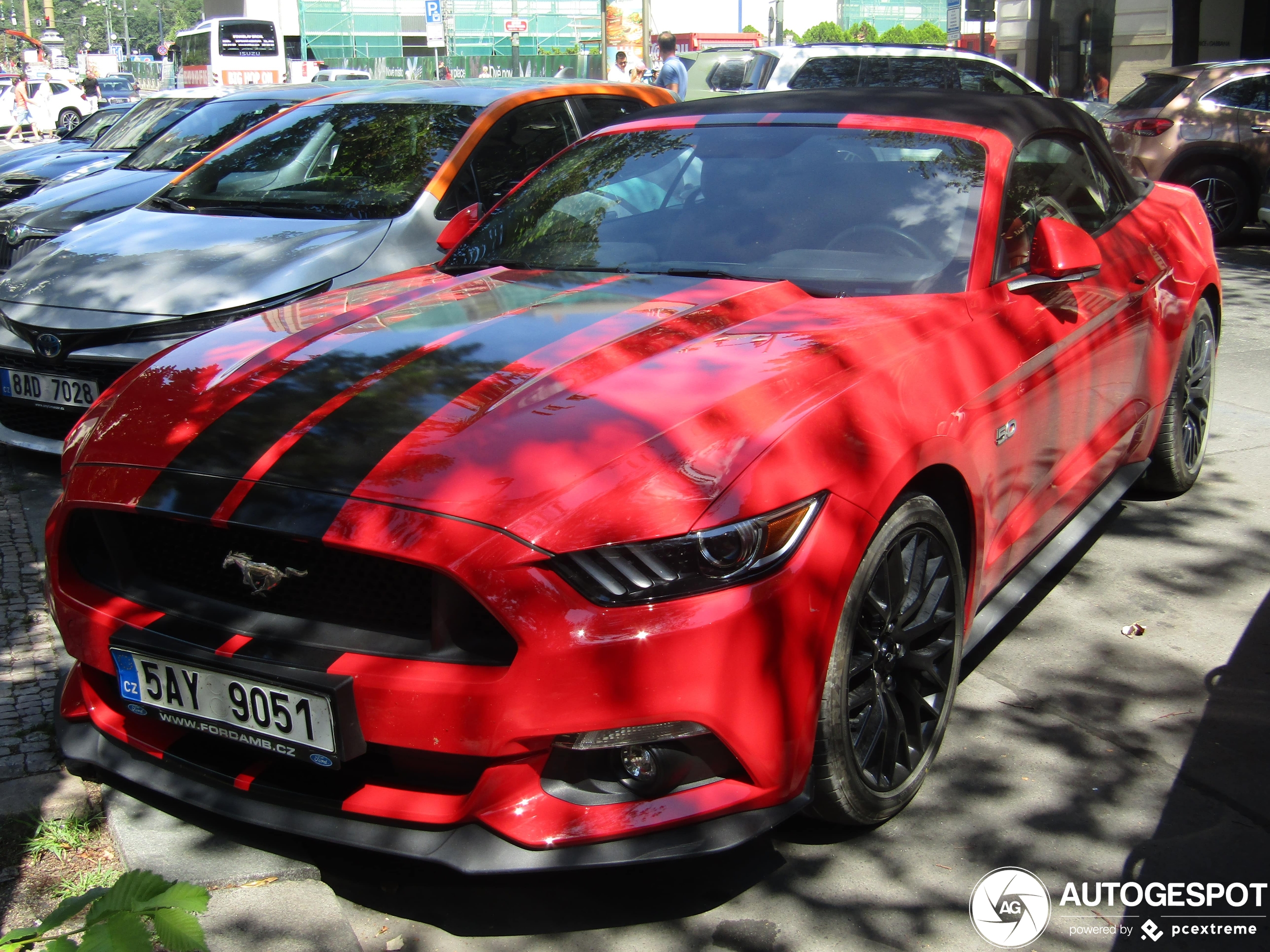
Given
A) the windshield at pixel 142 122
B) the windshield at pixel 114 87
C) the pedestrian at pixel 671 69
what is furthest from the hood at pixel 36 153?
the windshield at pixel 114 87

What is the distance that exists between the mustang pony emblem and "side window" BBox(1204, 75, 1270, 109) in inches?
476

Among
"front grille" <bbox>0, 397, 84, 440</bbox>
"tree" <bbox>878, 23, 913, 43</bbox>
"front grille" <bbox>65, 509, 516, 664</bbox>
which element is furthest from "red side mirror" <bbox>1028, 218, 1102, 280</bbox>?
"tree" <bbox>878, 23, 913, 43</bbox>

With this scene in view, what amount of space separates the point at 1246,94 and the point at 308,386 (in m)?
11.9

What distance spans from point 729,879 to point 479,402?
118cm

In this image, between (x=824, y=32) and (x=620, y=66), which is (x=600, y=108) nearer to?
(x=620, y=66)

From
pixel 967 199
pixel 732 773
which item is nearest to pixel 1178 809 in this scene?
pixel 732 773

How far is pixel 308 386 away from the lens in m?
2.72

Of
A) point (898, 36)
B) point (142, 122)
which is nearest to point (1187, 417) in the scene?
point (142, 122)

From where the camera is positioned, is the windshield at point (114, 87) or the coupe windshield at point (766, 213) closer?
the coupe windshield at point (766, 213)

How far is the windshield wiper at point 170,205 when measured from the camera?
6020 millimetres

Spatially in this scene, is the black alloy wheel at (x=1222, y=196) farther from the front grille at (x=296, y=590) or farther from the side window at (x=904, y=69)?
the front grille at (x=296, y=590)

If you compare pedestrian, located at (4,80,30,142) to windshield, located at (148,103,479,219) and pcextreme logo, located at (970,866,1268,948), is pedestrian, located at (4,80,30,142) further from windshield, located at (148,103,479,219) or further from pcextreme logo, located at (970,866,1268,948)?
pcextreme logo, located at (970,866,1268,948)

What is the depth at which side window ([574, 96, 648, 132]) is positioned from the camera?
22.0 ft

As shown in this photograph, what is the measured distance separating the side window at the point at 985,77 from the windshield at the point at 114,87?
43.5 m
